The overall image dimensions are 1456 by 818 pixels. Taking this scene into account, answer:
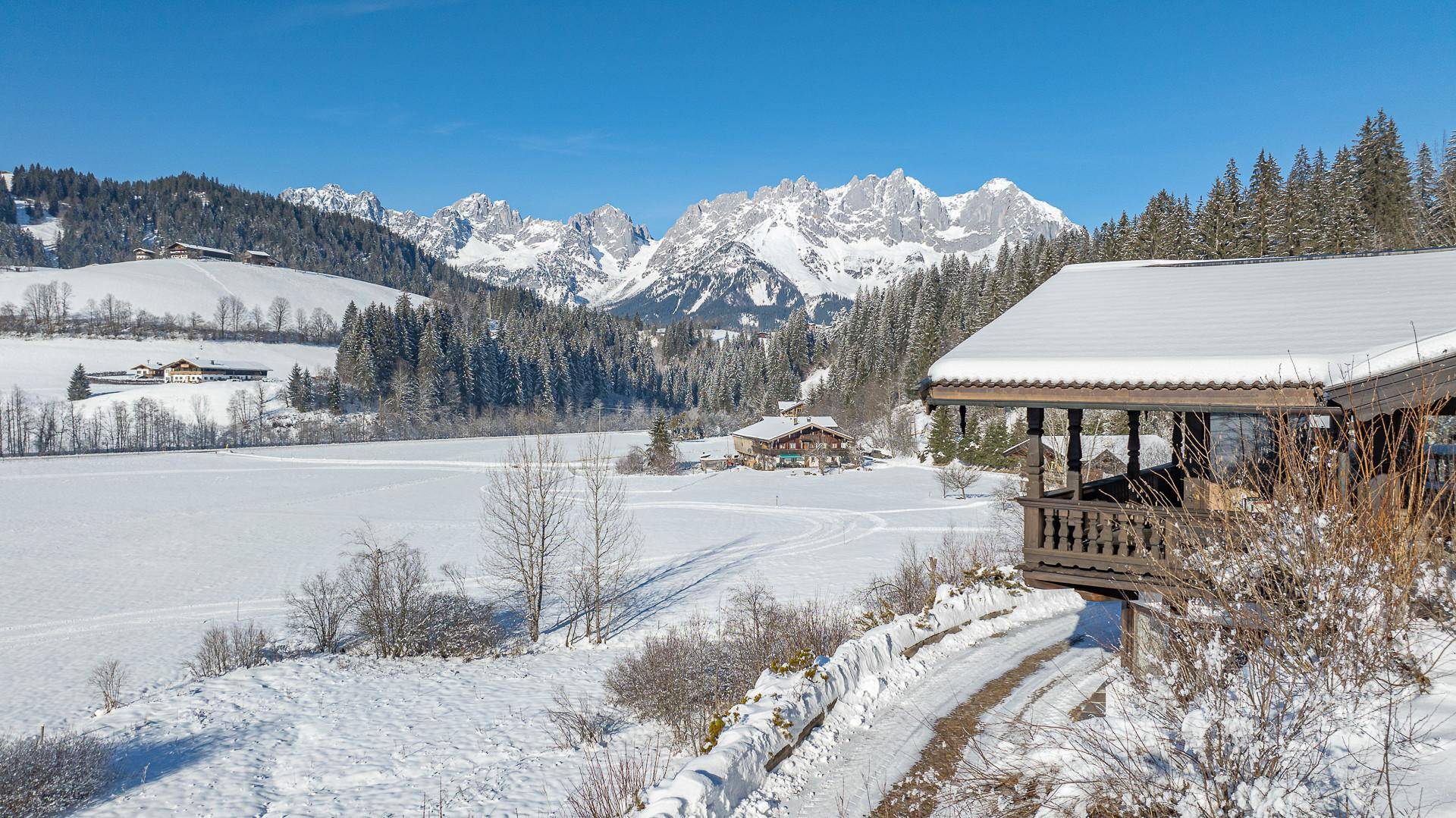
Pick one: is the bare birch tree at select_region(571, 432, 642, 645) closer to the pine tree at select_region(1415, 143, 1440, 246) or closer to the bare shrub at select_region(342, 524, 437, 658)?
the bare shrub at select_region(342, 524, 437, 658)

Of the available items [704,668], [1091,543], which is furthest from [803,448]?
[1091,543]

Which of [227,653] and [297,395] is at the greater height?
[297,395]

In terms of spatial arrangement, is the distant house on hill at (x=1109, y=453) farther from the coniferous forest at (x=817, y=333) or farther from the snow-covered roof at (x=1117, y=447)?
the coniferous forest at (x=817, y=333)

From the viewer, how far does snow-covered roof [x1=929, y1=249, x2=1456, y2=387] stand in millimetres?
6480

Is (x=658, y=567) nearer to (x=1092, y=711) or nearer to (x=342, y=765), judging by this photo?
(x=342, y=765)

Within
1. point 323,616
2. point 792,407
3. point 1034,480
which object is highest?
point 1034,480

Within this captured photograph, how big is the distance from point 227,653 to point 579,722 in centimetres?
1359

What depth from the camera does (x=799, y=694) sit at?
8414mm

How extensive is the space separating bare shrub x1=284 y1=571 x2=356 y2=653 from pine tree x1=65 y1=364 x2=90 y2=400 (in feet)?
315

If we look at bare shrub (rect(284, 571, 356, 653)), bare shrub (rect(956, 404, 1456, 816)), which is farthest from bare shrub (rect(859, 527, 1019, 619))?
bare shrub (rect(284, 571, 356, 653))

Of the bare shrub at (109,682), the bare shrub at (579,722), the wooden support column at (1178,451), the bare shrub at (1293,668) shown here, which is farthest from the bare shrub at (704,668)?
the bare shrub at (109,682)

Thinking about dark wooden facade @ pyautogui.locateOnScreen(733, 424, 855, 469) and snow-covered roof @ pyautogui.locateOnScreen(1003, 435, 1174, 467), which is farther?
dark wooden facade @ pyautogui.locateOnScreen(733, 424, 855, 469)

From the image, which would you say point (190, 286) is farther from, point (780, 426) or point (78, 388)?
point (780, 426)

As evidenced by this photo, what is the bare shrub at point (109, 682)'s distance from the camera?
18.7 metres
